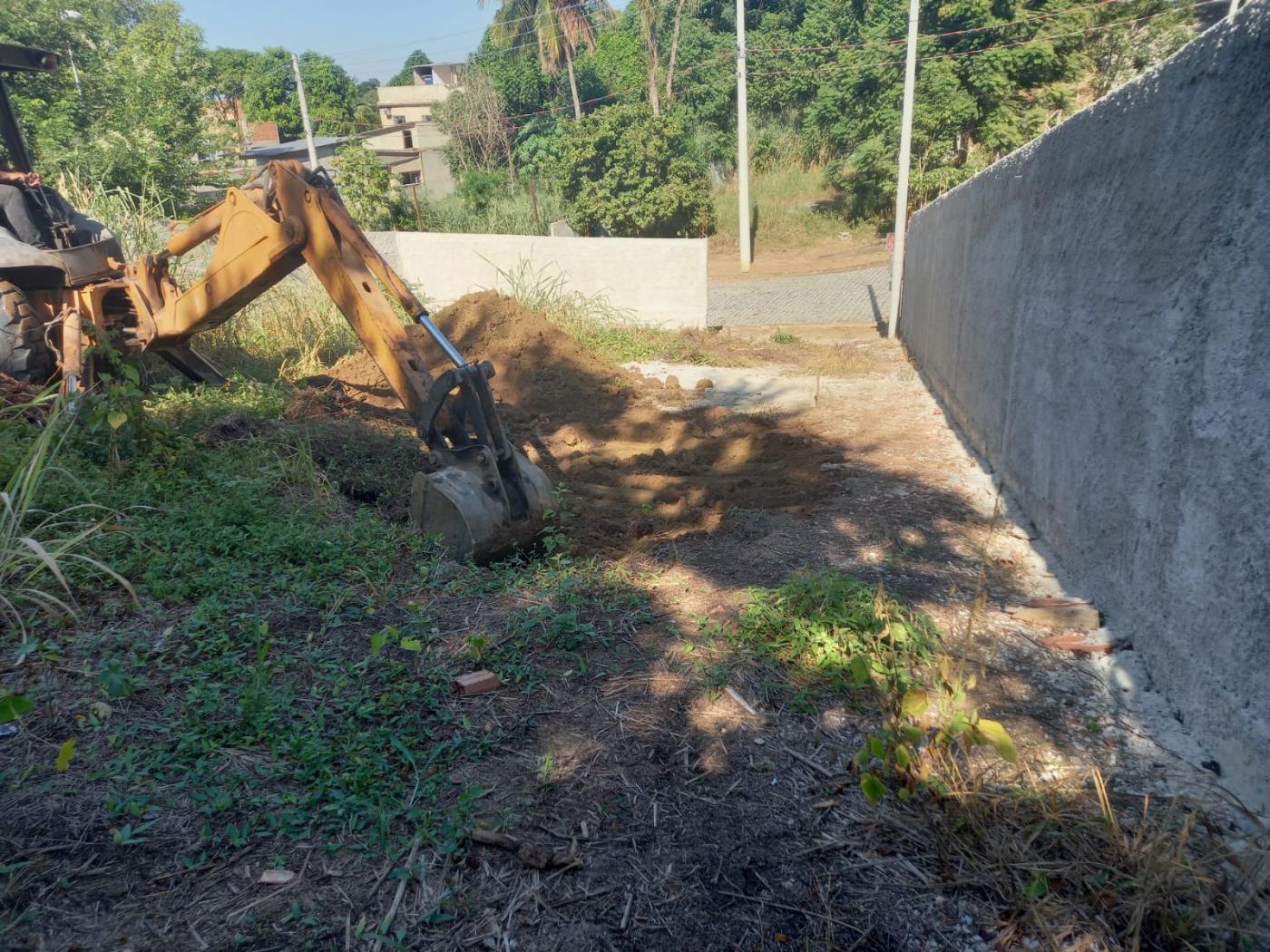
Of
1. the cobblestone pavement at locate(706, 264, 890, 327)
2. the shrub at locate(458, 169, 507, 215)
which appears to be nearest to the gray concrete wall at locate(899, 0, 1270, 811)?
the cobblestone pavement at locate(706, 264, 890, 327)

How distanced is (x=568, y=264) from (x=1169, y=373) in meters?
11.6

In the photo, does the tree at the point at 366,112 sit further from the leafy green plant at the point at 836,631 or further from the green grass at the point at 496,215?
the leafy green plant at the point at 836,631

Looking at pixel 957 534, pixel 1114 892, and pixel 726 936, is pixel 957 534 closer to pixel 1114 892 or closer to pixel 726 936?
pixel 1114 892

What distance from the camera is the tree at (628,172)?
25.0 m

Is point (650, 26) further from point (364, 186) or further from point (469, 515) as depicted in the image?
point (469, 515)

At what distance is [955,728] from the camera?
2.24m

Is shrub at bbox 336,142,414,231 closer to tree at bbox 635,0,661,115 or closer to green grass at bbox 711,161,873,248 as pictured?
green grass at bbox 711,161,873,248

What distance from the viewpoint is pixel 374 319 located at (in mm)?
4875

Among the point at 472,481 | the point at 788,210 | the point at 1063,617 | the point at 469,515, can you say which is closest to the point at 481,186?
the point at 788,210

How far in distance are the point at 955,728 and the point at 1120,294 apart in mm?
2485

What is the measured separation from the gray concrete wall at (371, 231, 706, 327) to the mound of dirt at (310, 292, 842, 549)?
5.75 feet

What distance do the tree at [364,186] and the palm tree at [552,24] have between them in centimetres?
1478

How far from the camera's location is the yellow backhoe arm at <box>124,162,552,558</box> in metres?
4.40

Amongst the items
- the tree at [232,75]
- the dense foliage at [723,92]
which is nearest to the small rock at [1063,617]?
the dense foliage at [723,92]
